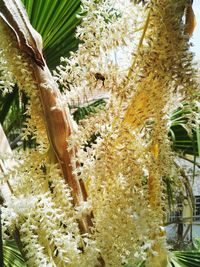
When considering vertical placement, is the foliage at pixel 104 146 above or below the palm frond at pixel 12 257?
above

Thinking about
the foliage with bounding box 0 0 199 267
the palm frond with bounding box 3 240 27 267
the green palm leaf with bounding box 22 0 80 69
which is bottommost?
the palm frond with bounding box 3 240 27 267

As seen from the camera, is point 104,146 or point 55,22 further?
point 55,22

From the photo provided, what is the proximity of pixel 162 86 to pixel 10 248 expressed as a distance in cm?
73

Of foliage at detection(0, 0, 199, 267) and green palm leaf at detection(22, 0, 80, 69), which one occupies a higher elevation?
green palm leaf at detection(22, 0, 80, 69)

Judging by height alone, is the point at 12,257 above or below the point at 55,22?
below

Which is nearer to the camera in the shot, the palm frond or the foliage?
the foliage

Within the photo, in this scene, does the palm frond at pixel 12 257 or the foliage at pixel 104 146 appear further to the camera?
the palm frond at pixel 12 257

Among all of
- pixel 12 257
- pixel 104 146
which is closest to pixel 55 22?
pixel 12 257

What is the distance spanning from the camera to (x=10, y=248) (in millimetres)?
1106

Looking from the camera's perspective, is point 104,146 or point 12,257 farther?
point 12,257

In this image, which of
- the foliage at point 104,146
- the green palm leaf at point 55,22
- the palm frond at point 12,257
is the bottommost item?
the palm frond at point 12,257

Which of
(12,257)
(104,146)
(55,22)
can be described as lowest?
(12,257)

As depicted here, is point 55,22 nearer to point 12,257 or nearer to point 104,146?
point 12,257

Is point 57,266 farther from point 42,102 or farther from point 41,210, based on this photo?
point 42,102
